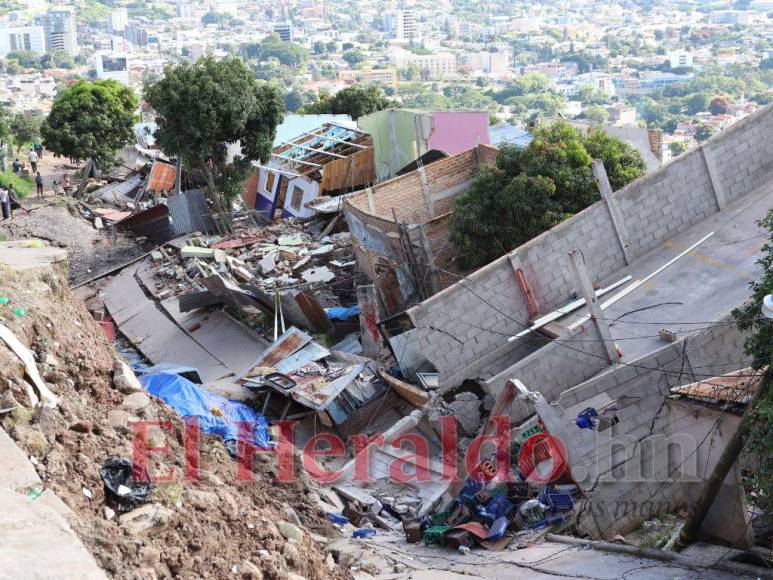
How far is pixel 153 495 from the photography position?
23.0 feet

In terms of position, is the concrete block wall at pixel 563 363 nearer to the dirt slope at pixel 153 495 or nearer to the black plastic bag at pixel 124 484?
the dirt slope at pixel 153 495

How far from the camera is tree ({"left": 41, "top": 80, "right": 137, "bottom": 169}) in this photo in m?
33.6

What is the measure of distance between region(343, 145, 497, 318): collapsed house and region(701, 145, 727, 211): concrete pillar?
14.2 ft

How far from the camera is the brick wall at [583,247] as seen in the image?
13031 mm

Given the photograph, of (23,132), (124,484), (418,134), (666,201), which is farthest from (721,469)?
(23,132)

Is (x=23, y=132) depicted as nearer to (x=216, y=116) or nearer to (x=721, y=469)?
(x=216, y=116)

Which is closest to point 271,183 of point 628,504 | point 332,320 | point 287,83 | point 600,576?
point 332,320

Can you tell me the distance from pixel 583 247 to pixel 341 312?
181 inches

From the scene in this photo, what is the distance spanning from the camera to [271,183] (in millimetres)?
26797

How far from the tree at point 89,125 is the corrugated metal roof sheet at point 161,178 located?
6.15 meters

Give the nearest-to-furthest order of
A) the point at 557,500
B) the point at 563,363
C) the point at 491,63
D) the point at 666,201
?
1. the point at 557,500
2. the point at 563,363
3. the point at 666,201
4. the point at 491,63

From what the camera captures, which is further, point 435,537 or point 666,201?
point 666,201

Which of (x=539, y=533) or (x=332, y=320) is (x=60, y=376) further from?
(x=332, y=320)

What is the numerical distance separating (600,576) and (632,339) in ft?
16.2
